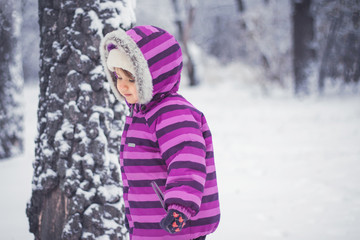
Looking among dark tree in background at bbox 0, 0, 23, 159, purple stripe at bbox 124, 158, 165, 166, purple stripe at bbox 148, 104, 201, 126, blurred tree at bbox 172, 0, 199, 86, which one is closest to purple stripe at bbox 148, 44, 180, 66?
purple stripe at bbox 148, 104, 201, 126

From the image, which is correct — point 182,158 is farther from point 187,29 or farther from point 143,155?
point 187,29

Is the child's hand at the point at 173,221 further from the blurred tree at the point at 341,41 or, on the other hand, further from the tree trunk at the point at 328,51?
the tree trunk at the point at 328,51

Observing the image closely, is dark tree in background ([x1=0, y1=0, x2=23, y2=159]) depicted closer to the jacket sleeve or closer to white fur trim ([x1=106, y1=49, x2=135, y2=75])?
white fur trim ([x1=106, y1=49, x2=135, y2=75])

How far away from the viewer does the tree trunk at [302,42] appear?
34.3ft

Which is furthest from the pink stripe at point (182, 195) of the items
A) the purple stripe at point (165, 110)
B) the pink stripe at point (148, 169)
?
the purple stripe at point (165, 110)

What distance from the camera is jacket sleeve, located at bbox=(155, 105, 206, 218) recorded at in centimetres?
126

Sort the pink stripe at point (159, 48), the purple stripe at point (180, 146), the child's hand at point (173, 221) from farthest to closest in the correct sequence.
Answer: the pink stripe at point (159, 48), the purple stripe at point (180, 146), the child's hand at point (173, 221)

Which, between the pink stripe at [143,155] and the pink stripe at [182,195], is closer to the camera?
the pink stripe at [182,195]

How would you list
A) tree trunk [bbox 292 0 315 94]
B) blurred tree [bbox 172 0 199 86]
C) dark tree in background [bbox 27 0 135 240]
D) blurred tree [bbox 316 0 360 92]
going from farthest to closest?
blurred tree [bbox 172 0 199 86] → tree trunk [bbox 292 0 315 94] → blurred tree [bbox 316 0 360 92] → dark tree in background [bbox 27 0 135 240]

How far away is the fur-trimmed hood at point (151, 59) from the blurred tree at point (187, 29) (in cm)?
1582

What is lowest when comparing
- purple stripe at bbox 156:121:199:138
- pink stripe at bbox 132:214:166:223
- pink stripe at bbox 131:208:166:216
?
pink stripe at bbox 132:214:166:223

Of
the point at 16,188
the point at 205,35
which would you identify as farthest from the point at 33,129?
the point at 205,35

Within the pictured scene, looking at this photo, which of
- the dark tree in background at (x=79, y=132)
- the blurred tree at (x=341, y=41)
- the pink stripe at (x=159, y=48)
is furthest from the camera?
the blurred tree at (x=341, y=41)

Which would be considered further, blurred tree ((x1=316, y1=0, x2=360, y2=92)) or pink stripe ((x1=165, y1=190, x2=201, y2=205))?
blurred tree ((x1=316, y1=0, x2=360, y2=92))
